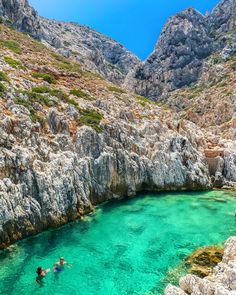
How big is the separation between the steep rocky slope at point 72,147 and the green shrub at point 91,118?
0.17 metres

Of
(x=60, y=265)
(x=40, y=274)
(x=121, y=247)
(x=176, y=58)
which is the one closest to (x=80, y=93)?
(x=121, y=247)

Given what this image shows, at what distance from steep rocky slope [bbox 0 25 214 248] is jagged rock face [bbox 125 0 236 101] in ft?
302

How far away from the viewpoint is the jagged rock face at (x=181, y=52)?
16862cm

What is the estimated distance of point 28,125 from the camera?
44406 mm

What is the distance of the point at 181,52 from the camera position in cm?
17800

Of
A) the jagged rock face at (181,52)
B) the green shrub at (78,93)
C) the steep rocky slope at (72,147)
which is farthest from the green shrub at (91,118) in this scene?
the jagged rock face at (181,52)

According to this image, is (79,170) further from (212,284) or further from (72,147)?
(212,284)

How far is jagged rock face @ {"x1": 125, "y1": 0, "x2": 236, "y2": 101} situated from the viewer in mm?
168625

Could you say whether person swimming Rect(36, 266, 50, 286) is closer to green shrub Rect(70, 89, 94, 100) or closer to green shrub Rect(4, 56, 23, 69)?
green shrub Rect(70, 89, 94, 100)

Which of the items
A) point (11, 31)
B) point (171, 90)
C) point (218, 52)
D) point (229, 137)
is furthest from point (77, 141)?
point (218, 52)

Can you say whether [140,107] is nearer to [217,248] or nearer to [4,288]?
[217,248]

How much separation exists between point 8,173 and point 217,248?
2154cm

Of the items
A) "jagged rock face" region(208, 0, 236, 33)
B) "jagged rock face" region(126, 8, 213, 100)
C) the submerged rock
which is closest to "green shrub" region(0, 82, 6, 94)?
the submerged rock

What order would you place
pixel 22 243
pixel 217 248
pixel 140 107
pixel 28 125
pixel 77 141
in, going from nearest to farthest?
pixel 217 248 → pixel 22 243 → pixel 28 125 → pixel 77 141 → pixel 140 107
